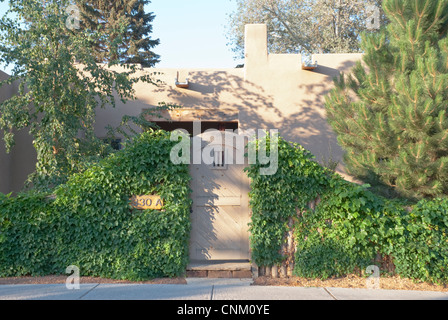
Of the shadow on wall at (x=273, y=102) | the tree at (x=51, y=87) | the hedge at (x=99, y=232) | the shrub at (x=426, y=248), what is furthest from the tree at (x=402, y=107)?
the tree at (x=51, y=87)

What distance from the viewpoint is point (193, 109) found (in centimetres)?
1196

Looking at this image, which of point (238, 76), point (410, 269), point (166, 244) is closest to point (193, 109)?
point (238, 76)

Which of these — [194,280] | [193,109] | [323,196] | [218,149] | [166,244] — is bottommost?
[194,280]

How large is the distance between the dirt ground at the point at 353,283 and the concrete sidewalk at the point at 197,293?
22cm

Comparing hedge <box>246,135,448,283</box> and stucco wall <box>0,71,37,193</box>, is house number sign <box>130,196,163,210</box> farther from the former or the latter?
stucco wall <box>0,71,37,193</box>

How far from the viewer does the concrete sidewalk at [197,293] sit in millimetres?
5586

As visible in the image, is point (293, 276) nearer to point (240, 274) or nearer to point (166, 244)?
point (240, 274)

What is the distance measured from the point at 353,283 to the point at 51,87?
24.1 ft

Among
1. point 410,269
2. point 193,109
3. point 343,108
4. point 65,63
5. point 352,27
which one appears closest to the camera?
point 410,269

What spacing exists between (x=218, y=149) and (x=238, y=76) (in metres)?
5.53

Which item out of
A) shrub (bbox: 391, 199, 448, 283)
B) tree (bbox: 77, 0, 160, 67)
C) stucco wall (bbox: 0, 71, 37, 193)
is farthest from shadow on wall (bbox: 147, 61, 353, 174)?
tree (bbox: 77, 0, 160, 67)

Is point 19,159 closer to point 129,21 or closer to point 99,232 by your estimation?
point 99,232

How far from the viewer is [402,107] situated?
22.7 ft

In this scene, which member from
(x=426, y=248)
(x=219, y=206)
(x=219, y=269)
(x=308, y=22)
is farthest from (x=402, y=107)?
(x=308, y=22)
